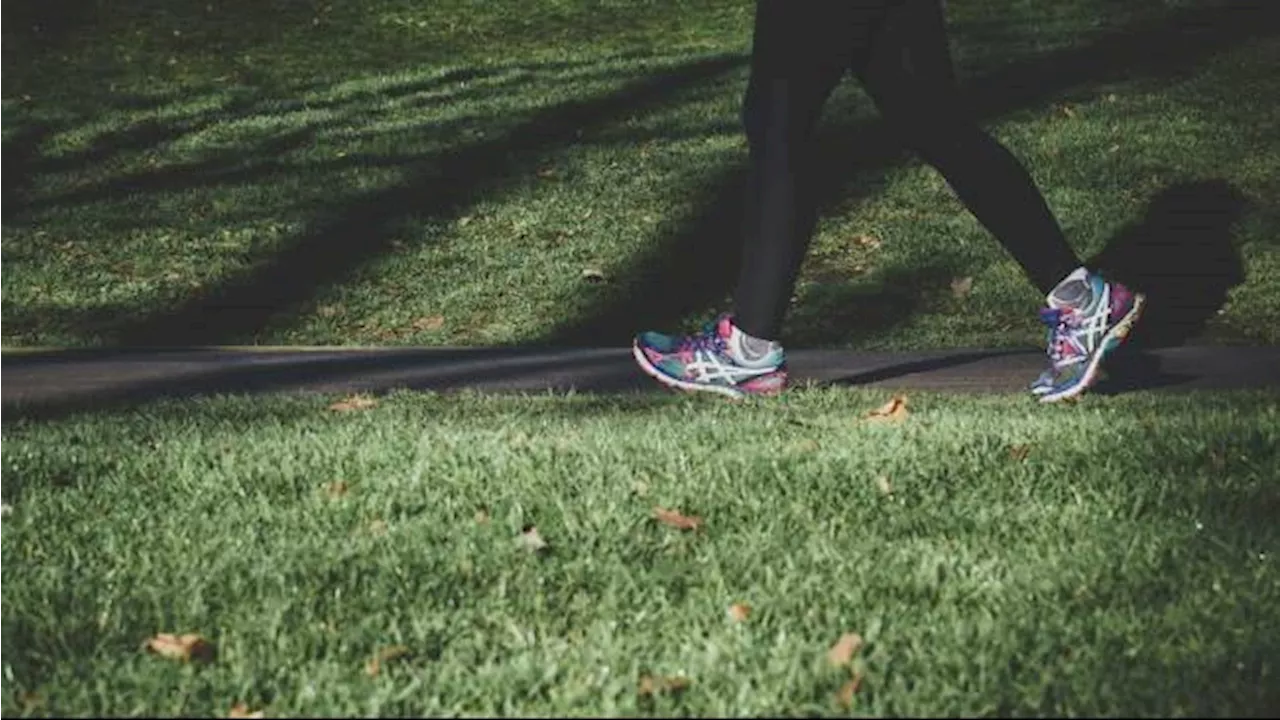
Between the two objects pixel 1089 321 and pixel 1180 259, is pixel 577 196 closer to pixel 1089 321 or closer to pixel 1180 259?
pixel 1180 259

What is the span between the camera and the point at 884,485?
3.75 m

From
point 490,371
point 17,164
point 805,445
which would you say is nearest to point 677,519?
point 805,445

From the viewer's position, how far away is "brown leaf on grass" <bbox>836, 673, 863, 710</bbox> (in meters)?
2.59

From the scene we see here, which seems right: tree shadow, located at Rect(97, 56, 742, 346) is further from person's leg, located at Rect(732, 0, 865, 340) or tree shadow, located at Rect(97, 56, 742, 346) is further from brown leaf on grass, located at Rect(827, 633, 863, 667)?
brown leaf on grass, located at Rect(827, 633, 863, 667)

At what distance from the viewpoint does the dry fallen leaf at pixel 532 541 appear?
337 cm

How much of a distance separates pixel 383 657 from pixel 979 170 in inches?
100

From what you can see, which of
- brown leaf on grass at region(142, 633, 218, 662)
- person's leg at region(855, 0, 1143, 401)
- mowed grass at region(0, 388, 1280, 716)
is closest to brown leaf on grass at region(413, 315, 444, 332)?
mowed grass at region(0, 388, 1280, 716)

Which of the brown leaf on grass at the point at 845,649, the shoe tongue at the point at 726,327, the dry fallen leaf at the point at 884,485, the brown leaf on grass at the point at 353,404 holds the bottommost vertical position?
→ the brown leaf on grass at the point at 353,404

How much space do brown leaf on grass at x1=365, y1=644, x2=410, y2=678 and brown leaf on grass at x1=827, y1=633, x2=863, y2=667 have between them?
0.64 metres

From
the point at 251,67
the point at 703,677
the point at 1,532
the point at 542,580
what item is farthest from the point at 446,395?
the point at 251,67

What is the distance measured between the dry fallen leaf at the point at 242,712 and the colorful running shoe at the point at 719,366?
257 centimetres

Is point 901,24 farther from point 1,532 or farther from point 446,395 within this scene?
point 1,532

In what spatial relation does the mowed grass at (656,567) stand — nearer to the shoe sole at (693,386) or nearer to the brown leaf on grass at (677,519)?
the brown leaf on grass at (677,519)

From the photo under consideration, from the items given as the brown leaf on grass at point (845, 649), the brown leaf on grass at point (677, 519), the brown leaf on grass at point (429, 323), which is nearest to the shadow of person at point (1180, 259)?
the brown leaf on grass at point (429, 323)
